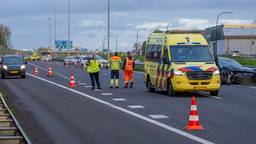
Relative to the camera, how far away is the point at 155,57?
1033 inches

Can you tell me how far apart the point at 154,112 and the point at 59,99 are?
21.9 feet

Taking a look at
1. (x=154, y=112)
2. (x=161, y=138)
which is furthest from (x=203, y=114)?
(x=161, y=138)

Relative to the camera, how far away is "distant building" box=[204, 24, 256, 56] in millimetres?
113369

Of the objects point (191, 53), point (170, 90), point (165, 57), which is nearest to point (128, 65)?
point (165, 57)

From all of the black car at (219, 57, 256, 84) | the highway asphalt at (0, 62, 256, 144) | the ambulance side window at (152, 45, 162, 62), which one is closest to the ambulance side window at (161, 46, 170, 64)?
the ambulance side window at (152, 45, 162, 62)

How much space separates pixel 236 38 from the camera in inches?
4587

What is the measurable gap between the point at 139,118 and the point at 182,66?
761 cm

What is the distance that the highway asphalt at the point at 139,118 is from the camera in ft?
40.9

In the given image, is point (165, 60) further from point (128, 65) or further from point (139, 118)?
point (139, 118)

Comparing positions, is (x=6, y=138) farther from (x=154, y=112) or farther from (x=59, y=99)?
(x=59, y=99)

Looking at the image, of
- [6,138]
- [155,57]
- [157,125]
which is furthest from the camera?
[155,57]

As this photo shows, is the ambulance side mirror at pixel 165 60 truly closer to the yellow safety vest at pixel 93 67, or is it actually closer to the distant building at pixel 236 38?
the yellow safety vest at pixel 93 67

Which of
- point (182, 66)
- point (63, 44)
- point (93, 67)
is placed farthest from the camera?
point (63, 44)

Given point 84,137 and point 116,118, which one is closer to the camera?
point 84,137
